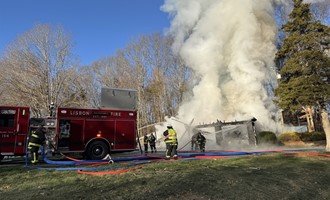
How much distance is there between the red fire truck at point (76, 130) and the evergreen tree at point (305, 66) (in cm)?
920

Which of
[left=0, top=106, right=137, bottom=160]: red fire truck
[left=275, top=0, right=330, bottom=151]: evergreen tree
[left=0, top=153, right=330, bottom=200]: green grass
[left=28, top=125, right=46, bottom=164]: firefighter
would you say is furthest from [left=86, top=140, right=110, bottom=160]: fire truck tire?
[left=275, top=0, right=330, bottom=151]: evergreen tree

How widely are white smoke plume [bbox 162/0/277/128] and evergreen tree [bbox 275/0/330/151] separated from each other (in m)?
9.33

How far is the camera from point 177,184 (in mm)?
6594

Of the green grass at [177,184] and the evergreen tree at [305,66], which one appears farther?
the evergreen tree at [305,66]

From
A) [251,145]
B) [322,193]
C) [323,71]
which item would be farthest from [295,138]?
[322,193]

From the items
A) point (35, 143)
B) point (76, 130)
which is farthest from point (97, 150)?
point (35, 143)

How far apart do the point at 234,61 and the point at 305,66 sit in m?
12.5

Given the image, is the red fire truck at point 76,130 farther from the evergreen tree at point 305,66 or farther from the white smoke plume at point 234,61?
the white smoke plume at point 234,61

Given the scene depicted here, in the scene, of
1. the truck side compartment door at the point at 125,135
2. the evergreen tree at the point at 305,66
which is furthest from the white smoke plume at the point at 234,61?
the truck side compartment door at the point at 125,135

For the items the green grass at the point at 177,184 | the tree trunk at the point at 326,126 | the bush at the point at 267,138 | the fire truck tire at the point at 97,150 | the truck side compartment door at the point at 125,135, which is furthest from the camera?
the bush at the point at 267,138

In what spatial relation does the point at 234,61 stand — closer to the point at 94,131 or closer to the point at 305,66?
the point at 305,66

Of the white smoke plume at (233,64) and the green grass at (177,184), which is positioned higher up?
the white smoke plume at (233,64)

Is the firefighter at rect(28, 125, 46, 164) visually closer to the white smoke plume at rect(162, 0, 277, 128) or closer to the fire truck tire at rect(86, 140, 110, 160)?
the fire truck tire at rect(86, 140, 110, 160)

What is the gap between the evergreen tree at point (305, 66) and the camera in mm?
15430
